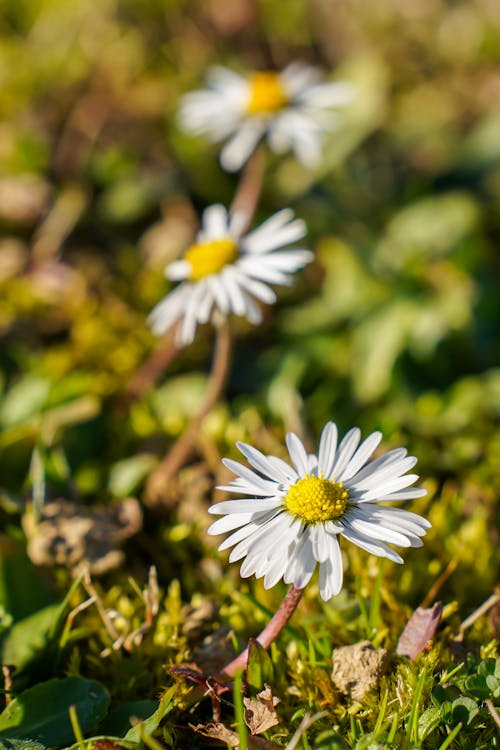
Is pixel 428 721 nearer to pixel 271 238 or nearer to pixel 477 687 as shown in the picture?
pixel 477 687

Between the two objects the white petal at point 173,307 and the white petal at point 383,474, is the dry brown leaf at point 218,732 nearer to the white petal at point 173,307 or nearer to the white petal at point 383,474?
the white petal at point 383,474

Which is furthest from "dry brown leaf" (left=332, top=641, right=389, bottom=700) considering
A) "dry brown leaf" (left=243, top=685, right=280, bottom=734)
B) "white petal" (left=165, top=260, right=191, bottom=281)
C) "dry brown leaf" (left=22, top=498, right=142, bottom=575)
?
"white petal" (left=165, top=260, right=191, bottom=281)

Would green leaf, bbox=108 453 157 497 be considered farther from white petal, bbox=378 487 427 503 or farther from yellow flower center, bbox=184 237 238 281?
white petal, bbox=378 487 427 503

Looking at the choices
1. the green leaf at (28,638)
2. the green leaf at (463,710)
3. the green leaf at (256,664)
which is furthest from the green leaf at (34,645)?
the green leaf at (463,710)

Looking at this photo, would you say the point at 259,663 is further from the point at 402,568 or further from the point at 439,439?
the point at 439,439

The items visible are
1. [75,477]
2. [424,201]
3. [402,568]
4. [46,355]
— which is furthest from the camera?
[424,201]

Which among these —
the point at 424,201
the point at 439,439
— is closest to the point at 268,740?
the point at 439,439
